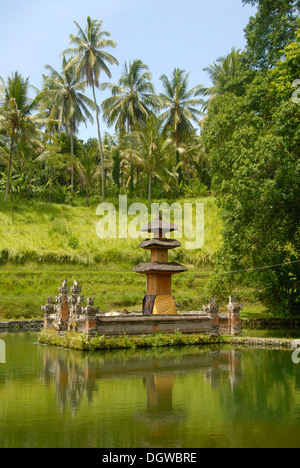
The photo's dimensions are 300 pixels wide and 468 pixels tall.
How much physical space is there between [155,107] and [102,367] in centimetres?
3788

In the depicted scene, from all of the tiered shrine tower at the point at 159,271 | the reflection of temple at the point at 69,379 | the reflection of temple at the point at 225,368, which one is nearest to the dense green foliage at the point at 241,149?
the tiered shrine tower at the point at 159,271

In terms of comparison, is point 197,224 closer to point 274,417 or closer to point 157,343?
point 157,343

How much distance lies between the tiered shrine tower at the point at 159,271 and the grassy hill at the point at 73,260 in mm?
5739

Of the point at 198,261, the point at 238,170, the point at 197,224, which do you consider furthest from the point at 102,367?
the point at 197,224

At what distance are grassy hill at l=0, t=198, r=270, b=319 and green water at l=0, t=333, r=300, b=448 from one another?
12062 mm

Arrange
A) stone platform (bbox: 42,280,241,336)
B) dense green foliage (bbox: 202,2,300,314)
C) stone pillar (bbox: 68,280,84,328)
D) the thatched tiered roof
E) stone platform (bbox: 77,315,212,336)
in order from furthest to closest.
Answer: the thatched tiered roof
dense green foliage (bbox: 202,2,300,314)
stone pillar (bbox: 68,280,84,328)
stone platform (bbox: 77,315,212,336)
stone platform (bbox: 42,280,241,336)

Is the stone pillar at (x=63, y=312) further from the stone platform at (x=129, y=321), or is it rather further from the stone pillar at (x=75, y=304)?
the stone pillar at (x=75, y=304)

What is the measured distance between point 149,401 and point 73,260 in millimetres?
24683

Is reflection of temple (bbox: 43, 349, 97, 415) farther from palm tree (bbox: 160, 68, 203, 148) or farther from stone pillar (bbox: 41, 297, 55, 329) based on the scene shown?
palm tree (bbox: 160, 68, 203, 148)

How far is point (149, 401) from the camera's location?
30.7 feet

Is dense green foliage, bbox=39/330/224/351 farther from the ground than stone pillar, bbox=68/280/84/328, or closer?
closer

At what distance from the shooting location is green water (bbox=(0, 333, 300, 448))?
7.05 metres

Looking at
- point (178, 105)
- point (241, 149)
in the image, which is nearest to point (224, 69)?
point (178, 105)

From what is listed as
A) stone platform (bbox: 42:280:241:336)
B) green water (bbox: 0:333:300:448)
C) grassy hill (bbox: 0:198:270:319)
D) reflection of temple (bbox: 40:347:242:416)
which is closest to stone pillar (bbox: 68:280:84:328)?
A: stone platform (bbox: 42:280:241:336)
